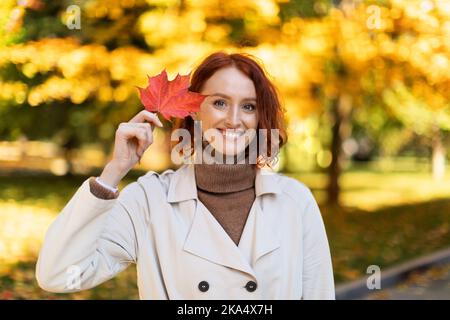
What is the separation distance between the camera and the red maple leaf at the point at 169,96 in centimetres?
171

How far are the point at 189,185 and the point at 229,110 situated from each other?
0.82 ft

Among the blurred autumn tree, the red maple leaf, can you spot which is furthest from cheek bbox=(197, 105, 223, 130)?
the blurred autumn tree

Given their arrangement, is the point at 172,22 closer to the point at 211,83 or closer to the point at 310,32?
the point at 310,32

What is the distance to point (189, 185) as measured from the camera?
184 cm

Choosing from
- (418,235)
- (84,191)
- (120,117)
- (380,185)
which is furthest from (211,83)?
(380,185)

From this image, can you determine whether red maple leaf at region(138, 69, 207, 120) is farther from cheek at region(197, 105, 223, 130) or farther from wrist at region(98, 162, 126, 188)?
wrist at region(98, 162, 126, 188)

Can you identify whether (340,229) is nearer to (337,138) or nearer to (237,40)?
(337,138)

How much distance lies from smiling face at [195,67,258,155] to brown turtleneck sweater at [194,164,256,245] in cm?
6

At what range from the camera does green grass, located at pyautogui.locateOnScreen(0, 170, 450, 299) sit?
6.90 m

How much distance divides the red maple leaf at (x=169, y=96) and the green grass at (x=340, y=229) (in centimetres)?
452

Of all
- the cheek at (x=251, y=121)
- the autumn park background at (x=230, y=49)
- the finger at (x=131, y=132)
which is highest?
the autumn park background at (x=230, y=49)

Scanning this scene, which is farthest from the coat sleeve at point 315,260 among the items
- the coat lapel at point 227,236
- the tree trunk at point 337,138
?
the tree trunk at point 337,138

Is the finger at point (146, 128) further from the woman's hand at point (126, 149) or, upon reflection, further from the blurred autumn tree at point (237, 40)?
the blurred autumn tree at point (237, 40)

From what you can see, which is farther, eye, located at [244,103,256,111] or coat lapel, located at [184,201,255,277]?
eye, located at [244,103,256,111]
